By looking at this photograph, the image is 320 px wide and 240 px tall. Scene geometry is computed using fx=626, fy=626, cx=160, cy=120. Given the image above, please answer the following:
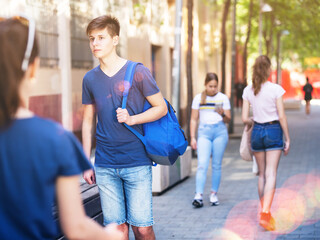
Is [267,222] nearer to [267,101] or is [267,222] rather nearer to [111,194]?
[267,101]

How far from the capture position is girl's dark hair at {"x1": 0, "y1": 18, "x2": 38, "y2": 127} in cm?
191

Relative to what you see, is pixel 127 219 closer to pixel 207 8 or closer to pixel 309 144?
pixel 309 144

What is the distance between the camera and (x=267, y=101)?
6.58m

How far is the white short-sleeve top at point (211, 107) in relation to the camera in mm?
8094

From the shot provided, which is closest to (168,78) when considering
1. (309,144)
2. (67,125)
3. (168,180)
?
(309,144)

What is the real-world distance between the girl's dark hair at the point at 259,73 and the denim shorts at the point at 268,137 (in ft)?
1.28

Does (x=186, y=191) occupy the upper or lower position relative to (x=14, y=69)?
lower

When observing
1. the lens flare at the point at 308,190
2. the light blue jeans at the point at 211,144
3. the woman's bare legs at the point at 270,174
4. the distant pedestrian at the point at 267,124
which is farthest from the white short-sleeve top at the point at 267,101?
the light blue jeans at the point at 211,144

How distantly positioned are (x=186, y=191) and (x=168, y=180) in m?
0.32

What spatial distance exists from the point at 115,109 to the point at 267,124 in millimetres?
2951

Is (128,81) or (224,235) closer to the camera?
(128,81)

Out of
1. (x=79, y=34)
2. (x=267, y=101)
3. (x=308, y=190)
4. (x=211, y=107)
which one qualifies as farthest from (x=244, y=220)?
(x=79, y=34)

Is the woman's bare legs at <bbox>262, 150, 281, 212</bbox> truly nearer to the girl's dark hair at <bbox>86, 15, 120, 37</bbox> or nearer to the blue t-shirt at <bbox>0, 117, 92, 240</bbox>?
the girl's dark hair at <bbox>86, 15, 120, 37</bbox>

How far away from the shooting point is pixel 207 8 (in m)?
35.1
